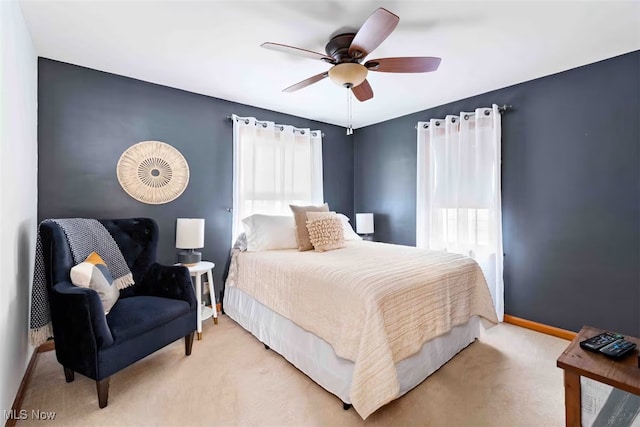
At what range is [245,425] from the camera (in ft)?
5.37

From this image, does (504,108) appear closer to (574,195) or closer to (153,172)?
(574,195)

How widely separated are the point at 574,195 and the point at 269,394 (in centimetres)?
299

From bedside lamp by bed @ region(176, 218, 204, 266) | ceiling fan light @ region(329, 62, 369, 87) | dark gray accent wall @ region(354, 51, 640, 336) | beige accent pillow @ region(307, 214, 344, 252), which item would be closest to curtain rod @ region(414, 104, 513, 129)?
dark gray accent wall @ region(354, 51, 640, 336)

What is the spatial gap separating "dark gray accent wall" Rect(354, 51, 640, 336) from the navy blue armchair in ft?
10.2

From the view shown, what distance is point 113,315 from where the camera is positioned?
1.92m

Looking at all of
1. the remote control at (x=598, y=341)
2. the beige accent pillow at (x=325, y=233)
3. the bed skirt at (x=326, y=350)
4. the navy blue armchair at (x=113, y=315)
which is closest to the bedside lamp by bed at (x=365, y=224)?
the beige accent pillow at (x=325, y=233)

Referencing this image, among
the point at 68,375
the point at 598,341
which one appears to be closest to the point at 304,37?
the point at 598,341

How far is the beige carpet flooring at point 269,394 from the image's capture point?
168cm

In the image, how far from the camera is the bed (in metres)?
1.63

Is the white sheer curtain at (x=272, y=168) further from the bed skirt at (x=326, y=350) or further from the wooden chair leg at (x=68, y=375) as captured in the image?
the wooden chair leg at (x=68, y=375)

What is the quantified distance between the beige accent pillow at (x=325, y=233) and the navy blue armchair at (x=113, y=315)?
1164 mm

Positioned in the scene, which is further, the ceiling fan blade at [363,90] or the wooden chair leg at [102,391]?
the ceiling fan blade at [363,90]

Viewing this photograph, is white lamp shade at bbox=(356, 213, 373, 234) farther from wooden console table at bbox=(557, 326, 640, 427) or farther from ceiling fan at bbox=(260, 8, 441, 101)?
wooden console table at bbox=(557, 326, 640, 427)

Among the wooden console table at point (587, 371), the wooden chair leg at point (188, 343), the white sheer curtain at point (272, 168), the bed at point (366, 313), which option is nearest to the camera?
the wooden console table at point (587, 371)
